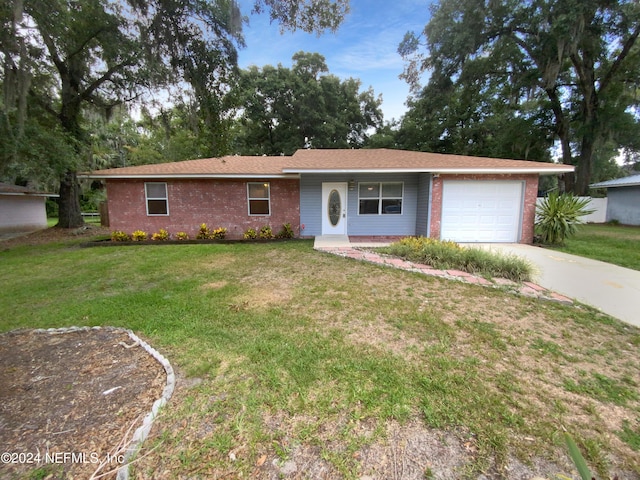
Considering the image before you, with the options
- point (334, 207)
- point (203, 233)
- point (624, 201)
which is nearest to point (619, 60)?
point (624, 201)

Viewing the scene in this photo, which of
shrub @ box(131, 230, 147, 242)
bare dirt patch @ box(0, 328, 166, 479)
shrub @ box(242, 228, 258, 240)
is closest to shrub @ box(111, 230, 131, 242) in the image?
shrub @ box(131, 230, 147, 242)

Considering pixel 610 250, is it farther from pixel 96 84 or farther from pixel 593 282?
pixel 96 84

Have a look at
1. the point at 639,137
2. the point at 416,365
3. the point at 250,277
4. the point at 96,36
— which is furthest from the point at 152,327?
the point at 639,137

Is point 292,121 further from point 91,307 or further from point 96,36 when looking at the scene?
point 91,307

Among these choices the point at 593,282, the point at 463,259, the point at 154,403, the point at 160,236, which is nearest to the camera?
the point at 154,403

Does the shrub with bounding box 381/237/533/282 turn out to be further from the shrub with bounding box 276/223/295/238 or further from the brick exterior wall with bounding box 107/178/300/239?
the brick exterior wall with bounding box 107/178/300/239

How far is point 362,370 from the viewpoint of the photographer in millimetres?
2623

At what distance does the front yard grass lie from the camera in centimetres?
181

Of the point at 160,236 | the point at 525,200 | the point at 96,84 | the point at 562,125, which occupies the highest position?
the point at 96,84

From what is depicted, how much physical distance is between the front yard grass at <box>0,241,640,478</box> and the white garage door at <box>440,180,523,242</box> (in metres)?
4.65

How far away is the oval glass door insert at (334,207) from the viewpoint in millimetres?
9906

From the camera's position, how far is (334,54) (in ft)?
34.1

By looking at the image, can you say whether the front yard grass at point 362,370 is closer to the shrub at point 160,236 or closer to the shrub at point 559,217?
the shrub at point 160,236

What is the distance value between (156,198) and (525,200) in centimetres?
1252
